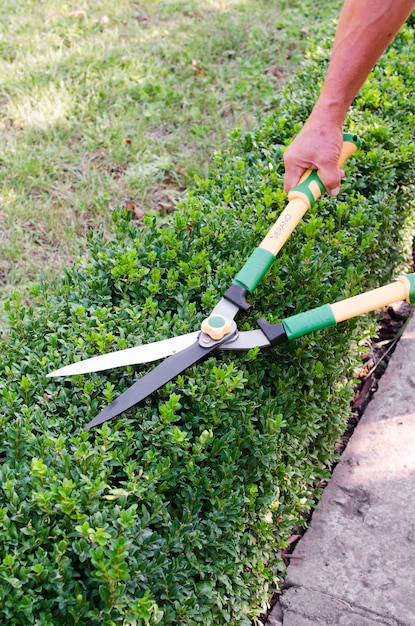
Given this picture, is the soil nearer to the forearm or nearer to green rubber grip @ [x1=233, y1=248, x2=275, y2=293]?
green rubber grip @ [x1=233, y1=248, x2=275, y2=293]

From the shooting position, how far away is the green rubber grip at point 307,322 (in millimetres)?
2420

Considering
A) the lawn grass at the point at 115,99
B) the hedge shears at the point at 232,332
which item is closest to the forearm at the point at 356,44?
the hedge shears at the point at 232,332

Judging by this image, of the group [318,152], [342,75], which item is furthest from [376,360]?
[342,75]

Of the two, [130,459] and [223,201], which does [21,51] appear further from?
[130,459]

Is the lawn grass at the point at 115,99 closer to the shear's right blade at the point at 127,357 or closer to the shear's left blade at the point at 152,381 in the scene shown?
the shear's right blade at the point at 127,357

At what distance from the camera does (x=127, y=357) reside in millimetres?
2312

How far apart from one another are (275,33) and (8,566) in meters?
5.26

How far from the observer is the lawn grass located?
4164 mm

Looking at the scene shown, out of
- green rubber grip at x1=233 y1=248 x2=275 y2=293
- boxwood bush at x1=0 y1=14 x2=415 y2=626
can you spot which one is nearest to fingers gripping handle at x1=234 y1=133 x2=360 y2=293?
green rubber grip at x1=233 y1=248 x2=275 y2=293

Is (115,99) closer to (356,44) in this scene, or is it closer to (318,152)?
(318,152)

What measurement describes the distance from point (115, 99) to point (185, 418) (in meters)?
3.44

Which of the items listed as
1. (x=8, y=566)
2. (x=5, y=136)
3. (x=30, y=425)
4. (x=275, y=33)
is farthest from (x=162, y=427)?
(x=275, y=33)

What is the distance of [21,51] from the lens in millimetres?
5301

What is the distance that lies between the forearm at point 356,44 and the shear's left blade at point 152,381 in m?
1.18
